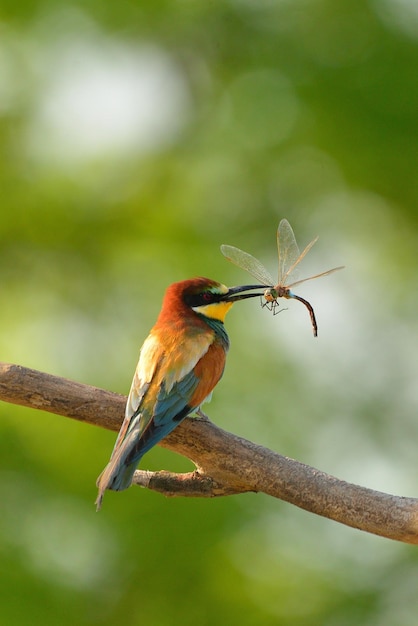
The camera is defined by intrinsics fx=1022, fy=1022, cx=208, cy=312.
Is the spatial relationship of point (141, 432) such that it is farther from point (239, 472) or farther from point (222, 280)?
point (222, 280)

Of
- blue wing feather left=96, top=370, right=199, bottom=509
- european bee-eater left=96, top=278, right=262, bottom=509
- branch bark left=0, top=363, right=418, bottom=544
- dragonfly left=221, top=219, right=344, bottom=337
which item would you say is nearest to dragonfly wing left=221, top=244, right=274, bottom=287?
dragonfly left=221, top=219, right=344, bottom=337

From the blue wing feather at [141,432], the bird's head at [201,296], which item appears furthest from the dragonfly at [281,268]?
the blue wing feather at [141,432]

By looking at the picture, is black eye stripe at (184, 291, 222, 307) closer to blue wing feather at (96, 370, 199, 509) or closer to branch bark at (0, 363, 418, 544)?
blue wing feather at (96, 370, 199, 509)

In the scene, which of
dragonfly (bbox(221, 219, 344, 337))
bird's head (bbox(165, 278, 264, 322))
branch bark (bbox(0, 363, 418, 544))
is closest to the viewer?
branch bark (bbox(0, 363, 418, 544))

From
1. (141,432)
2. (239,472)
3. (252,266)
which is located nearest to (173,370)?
(141,432)

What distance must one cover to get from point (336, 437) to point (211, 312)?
1381 mm

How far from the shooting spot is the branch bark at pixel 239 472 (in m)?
2.04

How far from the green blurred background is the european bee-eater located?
1110mm

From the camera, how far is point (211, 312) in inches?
102

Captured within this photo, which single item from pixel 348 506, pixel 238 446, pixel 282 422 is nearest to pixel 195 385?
pixel 238 446

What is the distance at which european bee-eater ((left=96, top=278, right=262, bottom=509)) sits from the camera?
2.12m

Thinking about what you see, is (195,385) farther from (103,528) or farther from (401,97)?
(401,97)

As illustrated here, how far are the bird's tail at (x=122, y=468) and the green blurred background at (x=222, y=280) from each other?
143 cm

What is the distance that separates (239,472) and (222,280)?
1661 mm
